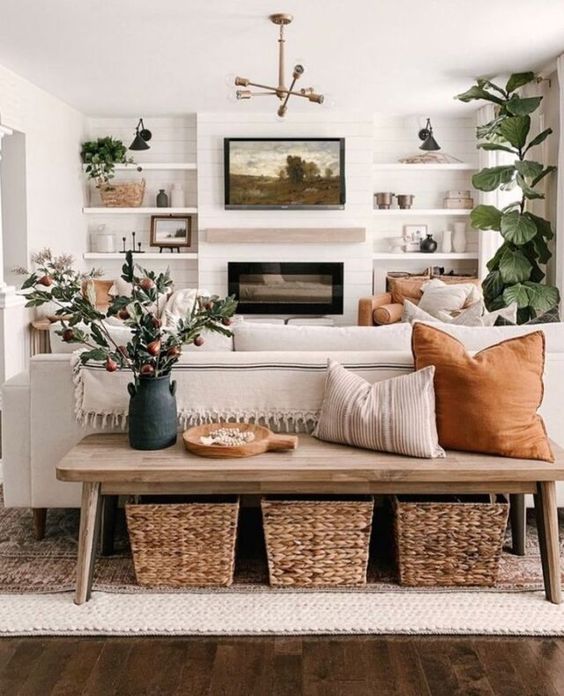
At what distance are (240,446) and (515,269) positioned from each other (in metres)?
3.94

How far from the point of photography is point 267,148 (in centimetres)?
864

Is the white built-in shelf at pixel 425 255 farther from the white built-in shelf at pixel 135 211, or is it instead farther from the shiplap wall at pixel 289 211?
the white built-in shelf at pixel 135 211

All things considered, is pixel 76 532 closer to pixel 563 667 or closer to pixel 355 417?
pixel 355 417

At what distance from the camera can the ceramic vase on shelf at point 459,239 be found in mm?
8898

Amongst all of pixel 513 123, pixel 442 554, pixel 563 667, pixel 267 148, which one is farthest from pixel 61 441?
pixel 267 148

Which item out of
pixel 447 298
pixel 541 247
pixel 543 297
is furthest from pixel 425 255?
pixel 543 297

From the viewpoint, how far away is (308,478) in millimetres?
2766

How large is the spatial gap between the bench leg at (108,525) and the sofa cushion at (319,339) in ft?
2.55

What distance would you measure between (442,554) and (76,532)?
148 centimetres

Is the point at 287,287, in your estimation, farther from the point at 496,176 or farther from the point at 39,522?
the point at 39,522

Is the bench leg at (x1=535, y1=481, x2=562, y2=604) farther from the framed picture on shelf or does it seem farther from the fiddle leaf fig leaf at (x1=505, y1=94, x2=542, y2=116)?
the framed picture on shelf

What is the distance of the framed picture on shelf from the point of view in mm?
8953

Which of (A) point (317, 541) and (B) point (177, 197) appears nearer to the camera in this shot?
(A) point (317, 541)

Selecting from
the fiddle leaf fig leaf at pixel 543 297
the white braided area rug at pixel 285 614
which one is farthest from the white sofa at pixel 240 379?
the fiddle leaf fig leaf at pixel 543 297
